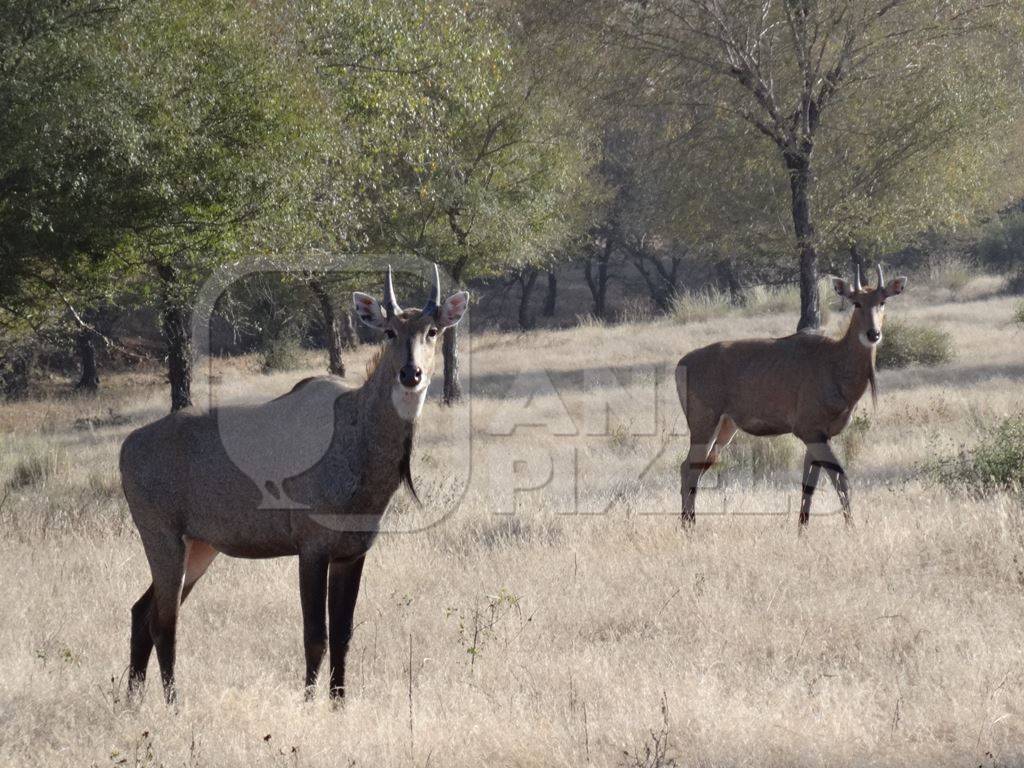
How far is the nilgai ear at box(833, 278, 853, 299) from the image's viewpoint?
41.6 ft

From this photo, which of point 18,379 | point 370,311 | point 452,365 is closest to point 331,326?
point 452,365

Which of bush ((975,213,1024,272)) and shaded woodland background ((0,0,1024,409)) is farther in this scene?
bush ((975,213,1024,272))

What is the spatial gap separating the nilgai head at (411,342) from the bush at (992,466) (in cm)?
688

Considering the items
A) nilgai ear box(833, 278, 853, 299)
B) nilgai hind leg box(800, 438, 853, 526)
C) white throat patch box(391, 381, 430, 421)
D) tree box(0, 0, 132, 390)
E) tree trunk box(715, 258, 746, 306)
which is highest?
tree box(0, 0, 132, 390)

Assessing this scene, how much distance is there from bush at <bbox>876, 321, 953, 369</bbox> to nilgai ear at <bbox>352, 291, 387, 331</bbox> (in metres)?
20.6

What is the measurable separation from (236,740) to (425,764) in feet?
3.51

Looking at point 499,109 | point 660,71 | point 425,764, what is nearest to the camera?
point 425,764

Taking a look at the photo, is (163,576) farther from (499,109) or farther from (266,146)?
(499,109)

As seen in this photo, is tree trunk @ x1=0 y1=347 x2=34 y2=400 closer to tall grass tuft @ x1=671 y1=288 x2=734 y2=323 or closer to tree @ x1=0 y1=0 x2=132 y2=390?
tall grass tuft @ x1=671 y1=288 x2=734 y2=323

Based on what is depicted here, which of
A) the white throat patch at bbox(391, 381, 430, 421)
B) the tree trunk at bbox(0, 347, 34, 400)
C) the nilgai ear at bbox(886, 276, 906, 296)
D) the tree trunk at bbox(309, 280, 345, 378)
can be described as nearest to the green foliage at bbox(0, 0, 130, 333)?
the white throat patch at bbox(391, 381, 430, 421)

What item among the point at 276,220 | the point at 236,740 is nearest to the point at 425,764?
the point at 236,740

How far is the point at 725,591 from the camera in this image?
8.81 m

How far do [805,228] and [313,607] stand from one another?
14763mm

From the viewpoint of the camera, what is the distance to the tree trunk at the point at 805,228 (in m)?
19.4
